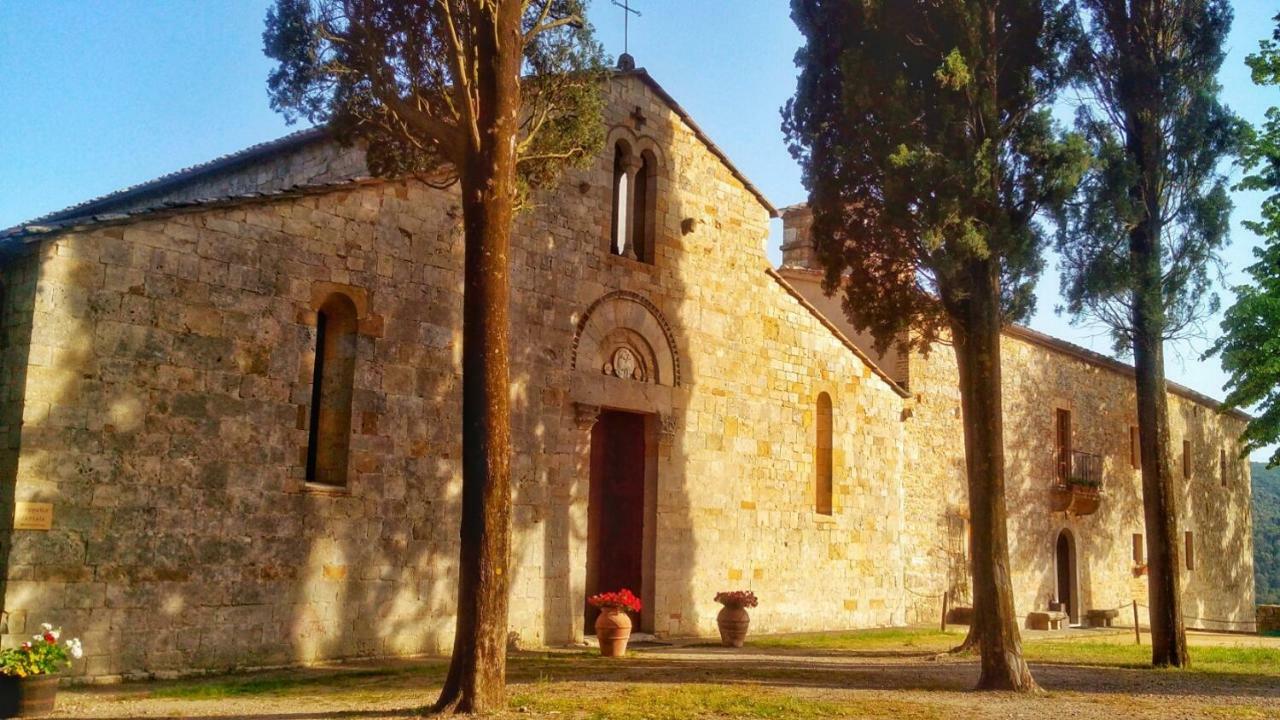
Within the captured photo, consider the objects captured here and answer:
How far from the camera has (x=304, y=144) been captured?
49.7 ft

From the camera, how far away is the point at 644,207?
16641mm

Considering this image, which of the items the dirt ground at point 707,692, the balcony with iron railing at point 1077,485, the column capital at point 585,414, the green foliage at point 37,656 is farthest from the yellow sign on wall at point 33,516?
the balcony with iron railing at point 1077,485

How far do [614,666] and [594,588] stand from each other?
3.59 metres

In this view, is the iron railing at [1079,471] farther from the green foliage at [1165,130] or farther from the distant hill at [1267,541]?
the distant hill at [1267,541]

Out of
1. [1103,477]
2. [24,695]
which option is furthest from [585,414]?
[1103,477]

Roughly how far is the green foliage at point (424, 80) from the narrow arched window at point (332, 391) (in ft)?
5.70

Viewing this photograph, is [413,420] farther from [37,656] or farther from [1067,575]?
[1067,575]

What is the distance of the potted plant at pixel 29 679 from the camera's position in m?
8.41

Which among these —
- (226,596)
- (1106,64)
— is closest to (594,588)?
(226,596)

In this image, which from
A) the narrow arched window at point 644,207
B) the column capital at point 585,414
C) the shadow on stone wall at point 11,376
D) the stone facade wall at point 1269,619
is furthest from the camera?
the stone facade wall at point 1269,619

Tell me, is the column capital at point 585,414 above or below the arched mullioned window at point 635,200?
below

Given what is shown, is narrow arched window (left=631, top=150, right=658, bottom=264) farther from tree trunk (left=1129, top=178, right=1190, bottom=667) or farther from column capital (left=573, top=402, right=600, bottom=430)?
tree trunk (left=1129, top=178, right=1190, bottom=667)

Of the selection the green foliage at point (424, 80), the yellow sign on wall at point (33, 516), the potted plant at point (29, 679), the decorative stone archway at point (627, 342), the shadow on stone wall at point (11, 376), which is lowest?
the potted plant at point (29, 679)

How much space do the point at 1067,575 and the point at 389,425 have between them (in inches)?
765
